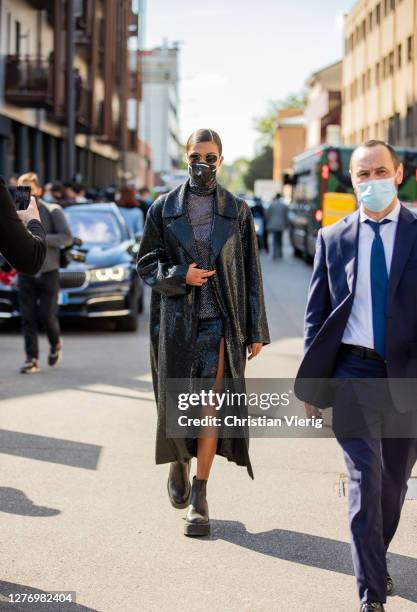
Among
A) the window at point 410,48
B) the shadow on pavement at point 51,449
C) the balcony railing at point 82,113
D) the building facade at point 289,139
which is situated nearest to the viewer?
the shadow on pavement at point 51,449

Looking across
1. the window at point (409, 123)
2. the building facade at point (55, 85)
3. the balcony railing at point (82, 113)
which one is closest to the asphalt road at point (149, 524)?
the building facade at point (55, 85)

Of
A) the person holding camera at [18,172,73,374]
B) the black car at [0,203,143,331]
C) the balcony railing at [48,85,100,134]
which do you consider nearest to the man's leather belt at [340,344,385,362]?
the person holding camera at [18,172,73,374]

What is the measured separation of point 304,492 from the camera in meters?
6.29

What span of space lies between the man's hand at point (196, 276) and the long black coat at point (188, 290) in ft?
0.08

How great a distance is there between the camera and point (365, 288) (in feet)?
14.3

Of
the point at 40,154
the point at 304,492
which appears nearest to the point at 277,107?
the point at 40,154

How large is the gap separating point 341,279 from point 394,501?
2.91 feet

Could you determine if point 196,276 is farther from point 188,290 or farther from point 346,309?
point 346,309

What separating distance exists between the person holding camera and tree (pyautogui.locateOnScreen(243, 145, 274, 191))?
138348 mm

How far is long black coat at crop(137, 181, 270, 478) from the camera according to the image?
5371 millimetres

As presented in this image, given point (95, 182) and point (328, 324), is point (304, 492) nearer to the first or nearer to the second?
point (328, 324)

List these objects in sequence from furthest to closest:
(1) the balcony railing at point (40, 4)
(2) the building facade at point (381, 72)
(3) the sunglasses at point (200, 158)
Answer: (2) the building facade at point (381, 72)
(1) the balcony railing at point (40, 4)
(3) the sunglasses at point (200, 158)

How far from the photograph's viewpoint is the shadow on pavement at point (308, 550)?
4.82 metres

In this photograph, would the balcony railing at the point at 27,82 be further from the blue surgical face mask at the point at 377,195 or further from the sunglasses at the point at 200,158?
the blue surgical face mask at the point at 377,195
